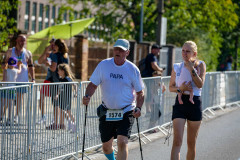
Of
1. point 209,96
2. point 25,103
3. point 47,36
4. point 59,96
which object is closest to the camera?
point 25,103

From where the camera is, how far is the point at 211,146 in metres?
9.62

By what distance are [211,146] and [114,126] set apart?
147 inches

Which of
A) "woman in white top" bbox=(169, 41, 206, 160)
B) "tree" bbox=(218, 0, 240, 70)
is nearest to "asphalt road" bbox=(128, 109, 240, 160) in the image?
"woman in white top" bbox=(169, 41, 206, 160)

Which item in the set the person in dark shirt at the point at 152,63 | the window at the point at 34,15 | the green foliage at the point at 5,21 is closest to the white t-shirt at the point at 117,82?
the person in dark shirt at the point at 152,63

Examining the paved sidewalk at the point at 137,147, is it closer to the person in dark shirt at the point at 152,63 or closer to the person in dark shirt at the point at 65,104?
the person in dark shirt at the point at 65,104

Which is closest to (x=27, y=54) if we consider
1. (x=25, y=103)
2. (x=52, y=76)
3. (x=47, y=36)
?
(x=52, y=76)

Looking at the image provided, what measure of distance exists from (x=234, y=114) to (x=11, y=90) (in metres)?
9.91

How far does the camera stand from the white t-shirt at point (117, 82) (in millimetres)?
6223

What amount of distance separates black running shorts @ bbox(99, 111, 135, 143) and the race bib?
56 millimetres

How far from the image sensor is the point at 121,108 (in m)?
6.29

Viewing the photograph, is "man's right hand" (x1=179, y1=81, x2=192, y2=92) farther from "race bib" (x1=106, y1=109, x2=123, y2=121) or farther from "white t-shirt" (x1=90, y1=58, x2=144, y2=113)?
"race bib" (x1=106, y1=109, x2=123, y2=121)

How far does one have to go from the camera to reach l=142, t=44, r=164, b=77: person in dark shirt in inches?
461

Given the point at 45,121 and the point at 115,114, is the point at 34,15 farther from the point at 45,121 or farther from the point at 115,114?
the point at 115,114

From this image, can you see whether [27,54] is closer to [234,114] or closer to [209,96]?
[209,96]
